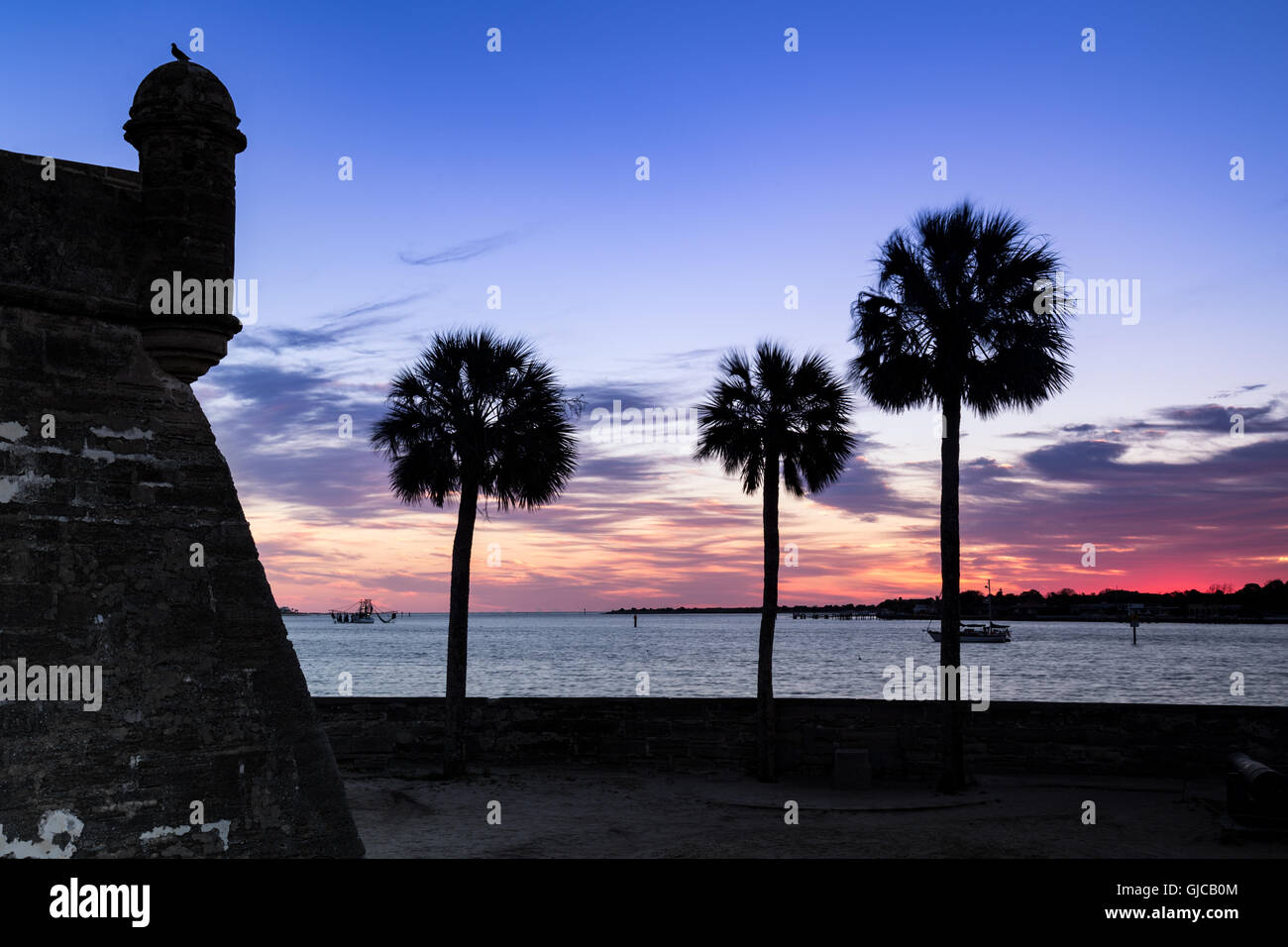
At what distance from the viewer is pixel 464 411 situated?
811 inches

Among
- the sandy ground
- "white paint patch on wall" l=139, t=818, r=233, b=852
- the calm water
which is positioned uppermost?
"white paint patch on wall" l=139, t=818, r=233, b=852

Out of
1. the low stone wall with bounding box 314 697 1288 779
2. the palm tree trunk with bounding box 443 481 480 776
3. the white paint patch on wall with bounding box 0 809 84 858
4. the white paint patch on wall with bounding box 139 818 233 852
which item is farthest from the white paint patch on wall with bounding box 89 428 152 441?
the low stone wall with bounding box 314 697 1288 779

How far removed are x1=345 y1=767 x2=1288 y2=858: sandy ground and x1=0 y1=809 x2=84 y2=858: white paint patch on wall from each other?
663 centimetres

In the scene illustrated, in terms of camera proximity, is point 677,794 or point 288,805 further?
point 677,794

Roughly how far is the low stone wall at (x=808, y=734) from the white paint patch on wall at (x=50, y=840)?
12.6 m

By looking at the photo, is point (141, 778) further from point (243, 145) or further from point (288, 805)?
point (243, 145)

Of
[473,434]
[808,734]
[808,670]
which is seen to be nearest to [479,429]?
[473,434]

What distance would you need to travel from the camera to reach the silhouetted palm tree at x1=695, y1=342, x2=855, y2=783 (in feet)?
69.4

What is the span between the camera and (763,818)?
1574cm

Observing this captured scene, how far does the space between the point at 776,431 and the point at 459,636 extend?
7478 mm

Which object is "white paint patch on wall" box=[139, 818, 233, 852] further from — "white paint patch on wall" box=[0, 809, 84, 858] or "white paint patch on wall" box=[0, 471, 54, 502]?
"white paint patch on wall" box=[0, 471, 54, 502]

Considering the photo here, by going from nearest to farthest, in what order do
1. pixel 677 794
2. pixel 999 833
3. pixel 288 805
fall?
pixel 288 805 → pixel 999 833 → pixel 677 794

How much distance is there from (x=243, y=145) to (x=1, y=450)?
3.06 m
